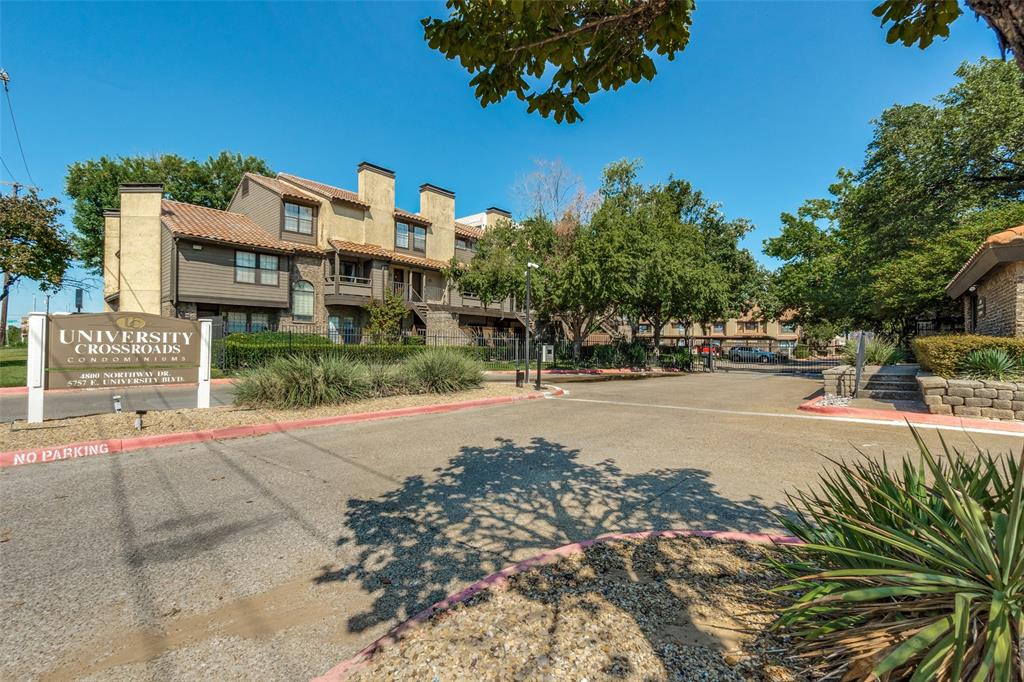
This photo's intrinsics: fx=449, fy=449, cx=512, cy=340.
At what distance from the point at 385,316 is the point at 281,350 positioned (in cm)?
900

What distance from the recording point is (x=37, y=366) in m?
7.35

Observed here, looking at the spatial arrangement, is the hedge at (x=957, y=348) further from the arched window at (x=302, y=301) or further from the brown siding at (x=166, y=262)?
the brown siding at (x=166, y=262)

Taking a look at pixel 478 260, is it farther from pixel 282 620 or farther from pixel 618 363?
pixel 282 620

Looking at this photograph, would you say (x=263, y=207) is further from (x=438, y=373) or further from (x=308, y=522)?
(x=308, y=522)

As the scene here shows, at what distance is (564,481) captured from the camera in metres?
5.40

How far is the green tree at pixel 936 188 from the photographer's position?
1627cm

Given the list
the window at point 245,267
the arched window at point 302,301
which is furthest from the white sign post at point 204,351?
the arched window at point 302,301

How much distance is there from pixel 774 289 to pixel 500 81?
122 ft

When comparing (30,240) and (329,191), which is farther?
(329,191)

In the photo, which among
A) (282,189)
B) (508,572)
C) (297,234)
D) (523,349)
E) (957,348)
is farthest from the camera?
(523,349)

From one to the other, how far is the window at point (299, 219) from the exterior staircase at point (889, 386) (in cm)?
2750

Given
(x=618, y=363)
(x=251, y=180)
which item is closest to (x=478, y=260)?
(x=618, y=363)

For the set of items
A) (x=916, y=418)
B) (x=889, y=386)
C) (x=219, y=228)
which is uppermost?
(x=219, y=228)

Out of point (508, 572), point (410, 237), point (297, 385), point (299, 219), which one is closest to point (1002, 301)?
point (508, 572)
